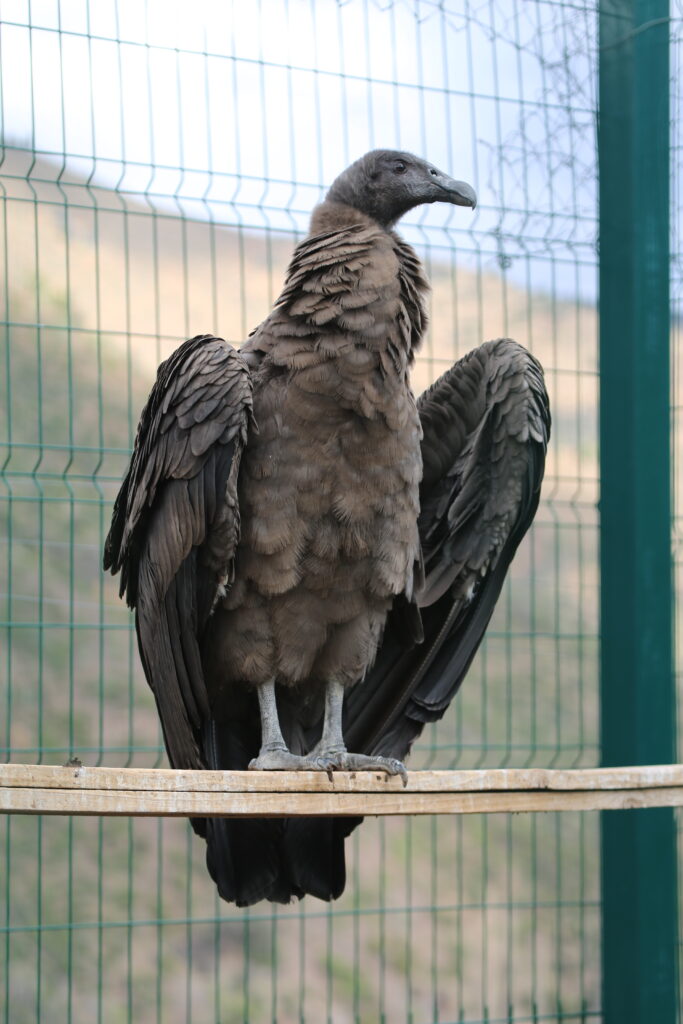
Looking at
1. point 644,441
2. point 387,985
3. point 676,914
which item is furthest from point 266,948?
point 644,441

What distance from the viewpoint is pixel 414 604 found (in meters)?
3.66

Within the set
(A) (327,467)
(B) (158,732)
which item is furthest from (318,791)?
(B) (158,732)

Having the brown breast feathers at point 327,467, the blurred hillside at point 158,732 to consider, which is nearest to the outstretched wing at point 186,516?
the brown breast feathers at point 327,467

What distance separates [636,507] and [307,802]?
2.12 meters

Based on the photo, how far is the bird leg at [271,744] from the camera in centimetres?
328

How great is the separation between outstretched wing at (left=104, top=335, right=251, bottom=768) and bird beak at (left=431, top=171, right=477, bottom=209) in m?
0.89

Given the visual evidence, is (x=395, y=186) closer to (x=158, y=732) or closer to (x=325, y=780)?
(x=325, y=780)

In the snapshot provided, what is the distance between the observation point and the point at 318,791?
9.07ft

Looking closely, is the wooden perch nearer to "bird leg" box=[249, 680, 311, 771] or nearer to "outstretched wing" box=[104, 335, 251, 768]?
"bird leg" box=[249, 680, 311, 771]

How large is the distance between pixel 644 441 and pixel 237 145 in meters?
1.82

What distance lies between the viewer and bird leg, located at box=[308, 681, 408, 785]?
3.16 meters

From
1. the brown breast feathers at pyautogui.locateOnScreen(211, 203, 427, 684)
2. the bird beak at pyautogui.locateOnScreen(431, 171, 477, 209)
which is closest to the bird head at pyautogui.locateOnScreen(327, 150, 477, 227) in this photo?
the bird beak at pyautogui.locateOnScreen(431, 171, 477, 209)

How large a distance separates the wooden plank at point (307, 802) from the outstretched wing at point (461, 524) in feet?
2.42

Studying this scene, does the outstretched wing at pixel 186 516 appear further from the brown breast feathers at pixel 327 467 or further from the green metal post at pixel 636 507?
the green metal post at pixel 636 507
